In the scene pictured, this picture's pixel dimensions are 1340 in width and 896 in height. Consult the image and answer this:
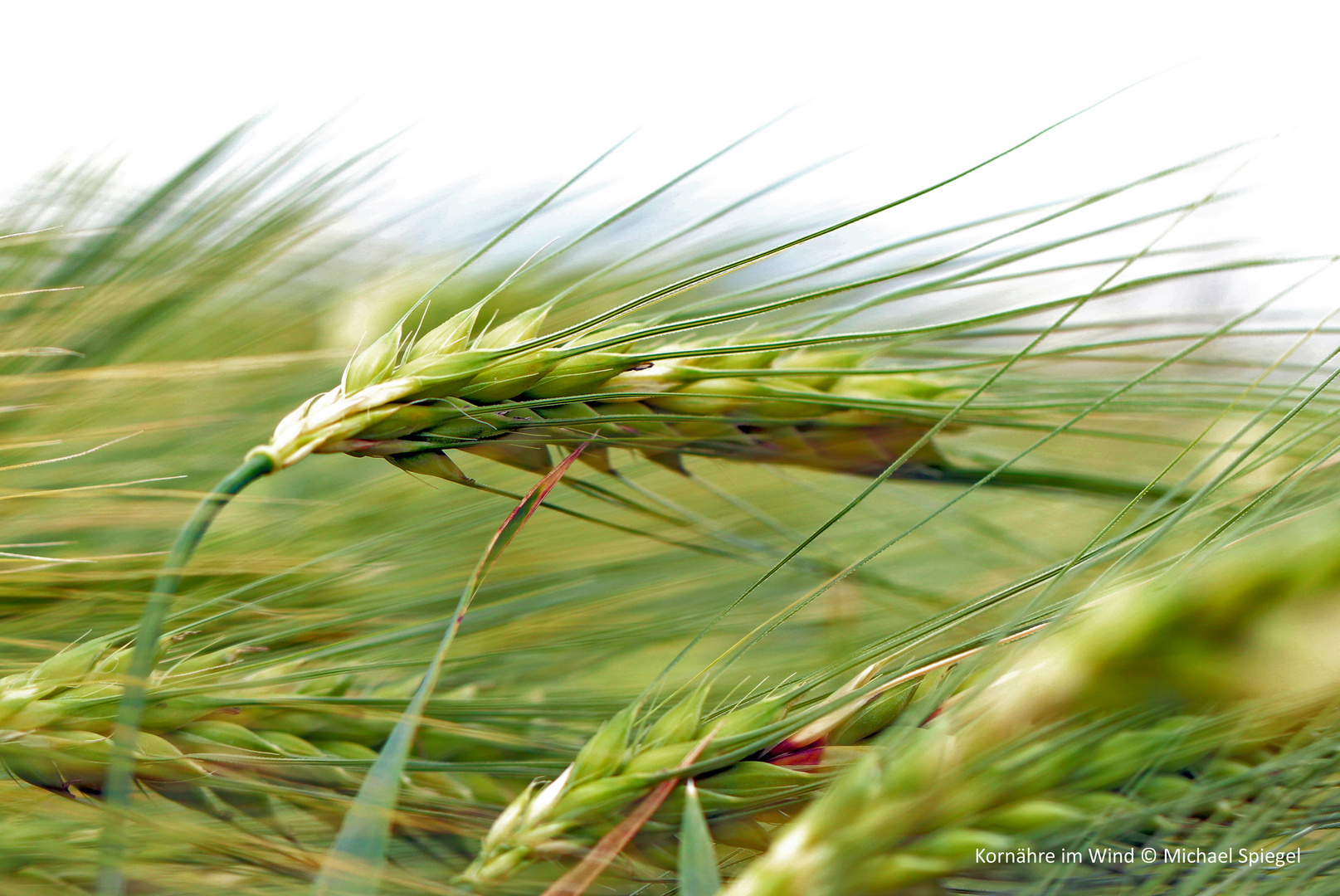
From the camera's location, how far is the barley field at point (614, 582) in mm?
213

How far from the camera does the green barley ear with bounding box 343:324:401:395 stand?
0.27 meters

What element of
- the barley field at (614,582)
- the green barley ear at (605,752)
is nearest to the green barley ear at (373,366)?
the barley field at (614,582)

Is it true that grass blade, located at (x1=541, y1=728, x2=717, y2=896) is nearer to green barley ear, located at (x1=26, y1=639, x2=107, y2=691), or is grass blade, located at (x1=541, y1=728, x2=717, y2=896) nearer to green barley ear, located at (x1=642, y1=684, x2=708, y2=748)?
green barley ear, located at (x1=642, y1=684, x2=708, y2=748)

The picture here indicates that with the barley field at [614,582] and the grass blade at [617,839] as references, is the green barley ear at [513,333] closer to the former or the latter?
the barley field at [614,582]

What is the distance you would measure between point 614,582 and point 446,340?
7.1 inches

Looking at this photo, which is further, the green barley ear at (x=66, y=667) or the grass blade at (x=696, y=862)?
the green barley ear at (x=66, y=667)

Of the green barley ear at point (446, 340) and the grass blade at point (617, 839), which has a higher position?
the green barley ear at point (446, 340)

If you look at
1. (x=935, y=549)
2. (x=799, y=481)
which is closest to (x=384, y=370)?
(x=799, y=481)

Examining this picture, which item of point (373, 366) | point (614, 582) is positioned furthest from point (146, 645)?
point (614, 582)

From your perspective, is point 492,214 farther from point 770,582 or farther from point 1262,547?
point 1262,547

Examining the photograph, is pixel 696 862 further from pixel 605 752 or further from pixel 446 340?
pixel 446 340

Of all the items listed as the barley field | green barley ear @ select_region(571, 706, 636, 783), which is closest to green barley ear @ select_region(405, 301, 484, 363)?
the barley field

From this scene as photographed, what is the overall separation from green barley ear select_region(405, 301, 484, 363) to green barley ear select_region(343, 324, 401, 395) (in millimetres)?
10

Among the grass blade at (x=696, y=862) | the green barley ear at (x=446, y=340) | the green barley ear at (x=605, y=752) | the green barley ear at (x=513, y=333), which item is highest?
the green barley ear at (x=513, y=333)
